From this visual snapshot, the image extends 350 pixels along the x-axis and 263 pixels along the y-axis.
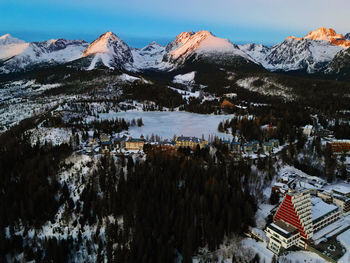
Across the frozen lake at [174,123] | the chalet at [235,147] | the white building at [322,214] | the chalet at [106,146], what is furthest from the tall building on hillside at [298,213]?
the frozen lake at [174,123]

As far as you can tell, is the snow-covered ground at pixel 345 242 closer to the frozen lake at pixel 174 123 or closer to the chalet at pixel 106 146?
the frozen lake at pixel 174 123

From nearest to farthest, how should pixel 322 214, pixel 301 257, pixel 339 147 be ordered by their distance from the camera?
pixel 301 257
pixel 322 214
pixel 339 147

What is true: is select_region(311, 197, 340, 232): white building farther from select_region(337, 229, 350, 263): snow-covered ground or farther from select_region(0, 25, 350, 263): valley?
select_region(337, 229, 350, 263): snow-covered ground

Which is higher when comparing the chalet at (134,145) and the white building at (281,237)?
the chalet at (134,145)

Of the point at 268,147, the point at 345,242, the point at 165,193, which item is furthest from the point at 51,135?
the point at 345,242

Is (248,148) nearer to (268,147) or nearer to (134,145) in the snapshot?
(268,147)

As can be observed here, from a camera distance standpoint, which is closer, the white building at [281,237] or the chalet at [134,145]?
the white building at [281,237]

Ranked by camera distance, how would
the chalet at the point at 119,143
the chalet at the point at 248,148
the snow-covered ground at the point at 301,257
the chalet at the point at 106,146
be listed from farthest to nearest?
the chalet at the point at 248,148 < the chalet at the point at 119,143 < the chalet at the point at 106,146 < the snow-covered ground at the point at 301,257
